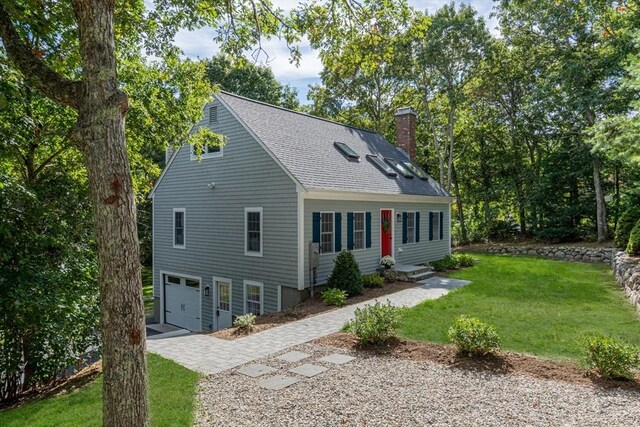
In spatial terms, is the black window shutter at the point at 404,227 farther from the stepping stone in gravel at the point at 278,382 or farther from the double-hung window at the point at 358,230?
the stepping stone in gravel at the point at 278,382

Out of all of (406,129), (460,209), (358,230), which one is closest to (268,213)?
(358,230)

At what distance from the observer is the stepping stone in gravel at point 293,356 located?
246 inches

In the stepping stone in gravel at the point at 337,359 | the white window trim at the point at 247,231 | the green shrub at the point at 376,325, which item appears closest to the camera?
the stepping stone in gravel at the point at 337,359

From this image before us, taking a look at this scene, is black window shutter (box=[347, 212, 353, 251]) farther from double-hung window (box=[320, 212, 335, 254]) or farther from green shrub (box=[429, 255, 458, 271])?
green shrub (box=[429, 255, 458, 271])

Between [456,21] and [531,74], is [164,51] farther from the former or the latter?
[531,74]

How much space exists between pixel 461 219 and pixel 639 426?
22844 mm

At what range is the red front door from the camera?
45.7ft

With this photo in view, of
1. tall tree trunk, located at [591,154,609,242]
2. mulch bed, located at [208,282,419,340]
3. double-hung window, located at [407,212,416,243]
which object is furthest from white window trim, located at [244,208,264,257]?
tall tree trunk, located at [591,154,609,242]

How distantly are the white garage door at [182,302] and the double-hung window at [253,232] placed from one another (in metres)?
2.99

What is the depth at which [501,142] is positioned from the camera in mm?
25672

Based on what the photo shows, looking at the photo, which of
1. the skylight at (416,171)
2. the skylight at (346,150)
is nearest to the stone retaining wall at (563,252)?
the skylight at (416,171)

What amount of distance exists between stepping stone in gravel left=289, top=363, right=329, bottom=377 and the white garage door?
345 inches

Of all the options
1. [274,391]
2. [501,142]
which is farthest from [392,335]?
[501,142]

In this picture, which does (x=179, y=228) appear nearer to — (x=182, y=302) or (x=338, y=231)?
(x=182, y=302)
